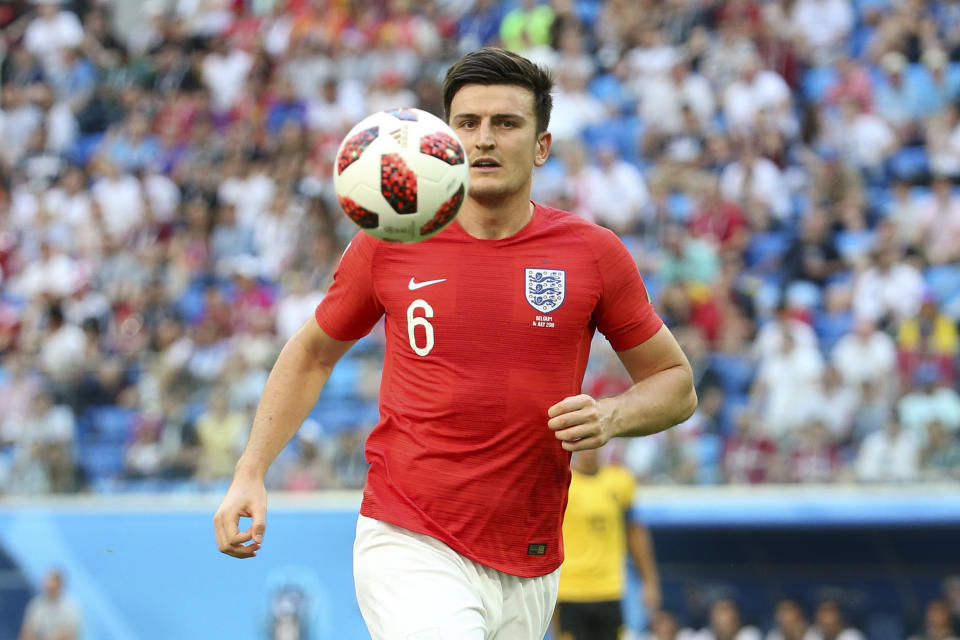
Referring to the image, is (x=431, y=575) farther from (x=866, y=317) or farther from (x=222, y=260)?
(x=222, y=260)


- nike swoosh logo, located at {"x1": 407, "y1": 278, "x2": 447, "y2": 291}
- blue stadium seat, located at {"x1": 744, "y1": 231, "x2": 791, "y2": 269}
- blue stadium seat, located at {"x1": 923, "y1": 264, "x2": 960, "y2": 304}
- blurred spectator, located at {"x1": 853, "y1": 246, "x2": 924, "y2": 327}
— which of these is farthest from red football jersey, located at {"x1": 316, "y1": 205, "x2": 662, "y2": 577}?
blue stadium seat, located at {"x1": 744, "y1": 231, "x2": 791, "y2": 269}

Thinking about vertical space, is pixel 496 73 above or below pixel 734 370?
above

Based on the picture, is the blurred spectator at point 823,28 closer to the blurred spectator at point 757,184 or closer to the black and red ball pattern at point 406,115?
the blurred spectator at point 757,184

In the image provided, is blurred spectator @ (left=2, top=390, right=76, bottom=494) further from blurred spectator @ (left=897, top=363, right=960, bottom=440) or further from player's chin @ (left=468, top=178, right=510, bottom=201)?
player's chin @ (left=468, top=178, right=510, bottom=201)

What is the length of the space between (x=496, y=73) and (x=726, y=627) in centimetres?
801

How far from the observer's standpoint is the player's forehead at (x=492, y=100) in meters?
4.48

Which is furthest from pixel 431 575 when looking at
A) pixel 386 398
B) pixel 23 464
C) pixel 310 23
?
pixel 310 23

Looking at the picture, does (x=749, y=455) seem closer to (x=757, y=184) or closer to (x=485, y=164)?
(x=757, y=184)

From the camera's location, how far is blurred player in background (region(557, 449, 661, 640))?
9305 mm

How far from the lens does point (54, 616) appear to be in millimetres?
12719

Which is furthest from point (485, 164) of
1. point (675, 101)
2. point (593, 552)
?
point (675, 101)

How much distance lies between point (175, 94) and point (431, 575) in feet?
49.8

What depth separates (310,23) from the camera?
18.3 m

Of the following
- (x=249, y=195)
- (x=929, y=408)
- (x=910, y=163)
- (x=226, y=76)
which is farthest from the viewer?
(x=226, y=76)
